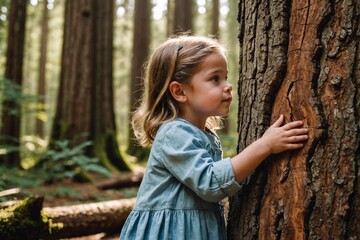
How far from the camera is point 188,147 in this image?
2059 mm

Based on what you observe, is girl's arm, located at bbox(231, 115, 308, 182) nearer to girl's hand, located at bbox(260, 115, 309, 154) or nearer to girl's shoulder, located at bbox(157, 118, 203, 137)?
girl's hand, located at bbox(260, 115, 309, 154)

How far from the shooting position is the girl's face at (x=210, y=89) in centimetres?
225

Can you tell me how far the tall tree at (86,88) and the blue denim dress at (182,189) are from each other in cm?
614

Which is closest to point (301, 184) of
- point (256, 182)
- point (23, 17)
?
point (256, 182)

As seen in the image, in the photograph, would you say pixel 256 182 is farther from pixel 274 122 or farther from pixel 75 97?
pixel 75 97

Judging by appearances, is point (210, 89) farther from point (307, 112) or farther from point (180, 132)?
point (307, 112)

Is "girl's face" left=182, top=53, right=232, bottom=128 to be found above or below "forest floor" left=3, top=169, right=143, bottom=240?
above

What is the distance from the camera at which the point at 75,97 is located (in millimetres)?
8570

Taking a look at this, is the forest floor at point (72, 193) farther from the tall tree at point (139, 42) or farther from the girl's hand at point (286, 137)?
the tall tree at point (139, 42)

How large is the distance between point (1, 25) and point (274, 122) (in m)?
12.2

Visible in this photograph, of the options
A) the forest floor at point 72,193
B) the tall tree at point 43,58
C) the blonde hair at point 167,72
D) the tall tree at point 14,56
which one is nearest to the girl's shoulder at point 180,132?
the blonde hair at point 167,72

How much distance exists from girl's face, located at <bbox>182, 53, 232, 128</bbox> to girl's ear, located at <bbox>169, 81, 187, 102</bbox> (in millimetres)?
25

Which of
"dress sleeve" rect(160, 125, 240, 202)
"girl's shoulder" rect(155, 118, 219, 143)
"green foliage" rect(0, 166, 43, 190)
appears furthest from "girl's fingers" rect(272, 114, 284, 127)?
"green foliage" rect(0, 166, 43, 190)

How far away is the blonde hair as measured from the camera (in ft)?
7.57
